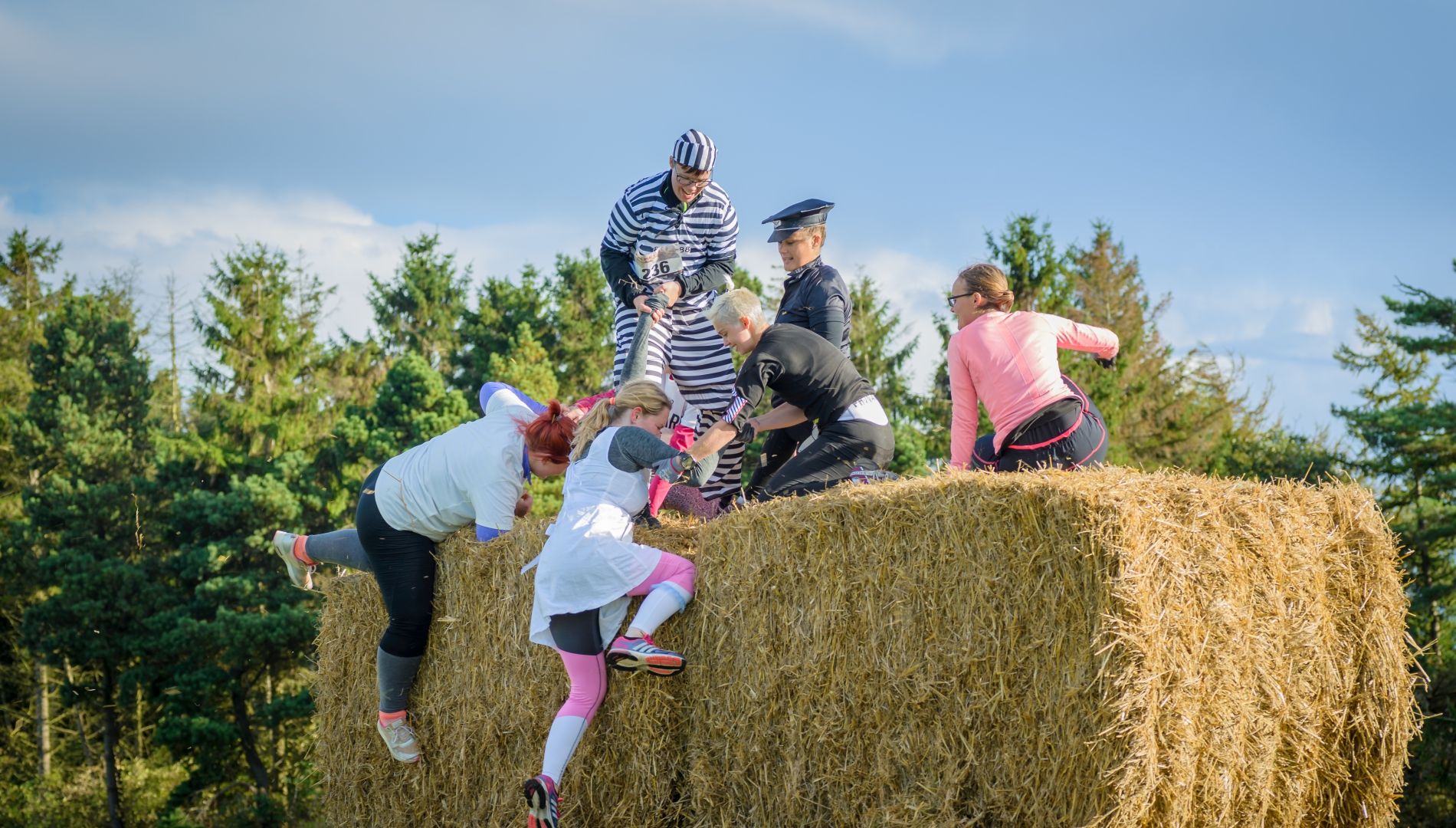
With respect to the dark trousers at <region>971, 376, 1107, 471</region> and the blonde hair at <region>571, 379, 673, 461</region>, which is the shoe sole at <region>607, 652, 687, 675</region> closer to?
the blonde hair at <region>571, 379, 673, 461</region>

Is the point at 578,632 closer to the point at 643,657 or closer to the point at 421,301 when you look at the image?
the point at 643,657

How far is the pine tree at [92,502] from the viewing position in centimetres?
2231

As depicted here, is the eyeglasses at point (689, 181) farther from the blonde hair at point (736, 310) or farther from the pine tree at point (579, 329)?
the pine tree at point (579, 329)

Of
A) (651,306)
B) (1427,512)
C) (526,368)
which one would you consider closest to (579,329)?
(526,368)

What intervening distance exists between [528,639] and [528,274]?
1074 inches

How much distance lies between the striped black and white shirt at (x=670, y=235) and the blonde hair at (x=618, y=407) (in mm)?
1428

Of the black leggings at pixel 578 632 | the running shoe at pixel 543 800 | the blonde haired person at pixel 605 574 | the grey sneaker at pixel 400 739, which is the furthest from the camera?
the grey sneaker at pixel 400 739

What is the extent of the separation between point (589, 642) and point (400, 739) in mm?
1798

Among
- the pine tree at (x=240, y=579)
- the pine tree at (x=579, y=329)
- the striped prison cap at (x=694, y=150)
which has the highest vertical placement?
the pine tree at (x=579, y=329)

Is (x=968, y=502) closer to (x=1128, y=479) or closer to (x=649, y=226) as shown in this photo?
(x=1128, y=479)

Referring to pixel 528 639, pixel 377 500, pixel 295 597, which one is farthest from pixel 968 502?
pixel 295 597

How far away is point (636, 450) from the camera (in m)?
4.98

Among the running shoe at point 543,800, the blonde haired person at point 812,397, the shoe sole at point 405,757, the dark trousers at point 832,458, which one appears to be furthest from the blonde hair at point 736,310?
the shoe sole at point 405,757

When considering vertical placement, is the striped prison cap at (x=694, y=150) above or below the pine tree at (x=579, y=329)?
below
